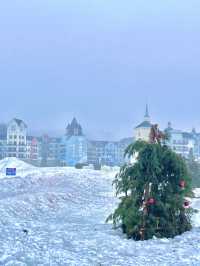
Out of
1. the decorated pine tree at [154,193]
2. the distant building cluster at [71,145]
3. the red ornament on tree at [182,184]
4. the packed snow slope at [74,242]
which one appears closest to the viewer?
the packed snow slope at [74,242]

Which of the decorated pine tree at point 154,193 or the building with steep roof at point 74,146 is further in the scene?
the building with steep roof at point 74,146

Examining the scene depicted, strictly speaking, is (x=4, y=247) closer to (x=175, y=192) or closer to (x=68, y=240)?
(x=68, y=240)

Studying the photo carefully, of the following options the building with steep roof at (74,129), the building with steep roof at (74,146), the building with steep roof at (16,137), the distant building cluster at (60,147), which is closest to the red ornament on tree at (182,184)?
the distant building cluster at (60,147)

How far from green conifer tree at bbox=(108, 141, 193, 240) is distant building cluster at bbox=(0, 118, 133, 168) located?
93612 mm

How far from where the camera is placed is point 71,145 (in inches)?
4968

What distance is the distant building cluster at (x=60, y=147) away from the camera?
11706cm

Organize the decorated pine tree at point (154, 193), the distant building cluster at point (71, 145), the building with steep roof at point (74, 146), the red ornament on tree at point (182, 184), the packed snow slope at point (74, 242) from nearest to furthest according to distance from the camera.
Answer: the packed snow slope at point (74, 242) → the decorated pine tree at point (154, 193) → the red ornament on tree at point (182, 184) → the distant building cluster at point (71, 145) → the building with steep roof at point (74, 146)

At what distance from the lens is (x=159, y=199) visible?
13852 millimetres

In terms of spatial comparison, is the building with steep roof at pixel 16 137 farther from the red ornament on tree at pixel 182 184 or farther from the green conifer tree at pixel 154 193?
the red ornament on tree at pixel 182 184

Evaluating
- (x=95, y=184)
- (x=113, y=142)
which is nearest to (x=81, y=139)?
(x=113, y=142)

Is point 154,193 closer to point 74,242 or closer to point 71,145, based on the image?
point 74,242

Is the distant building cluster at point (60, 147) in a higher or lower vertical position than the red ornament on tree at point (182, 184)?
higher

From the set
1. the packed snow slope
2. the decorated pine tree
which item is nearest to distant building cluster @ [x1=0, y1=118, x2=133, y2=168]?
the packed snow slope

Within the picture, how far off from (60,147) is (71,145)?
3.99 m
